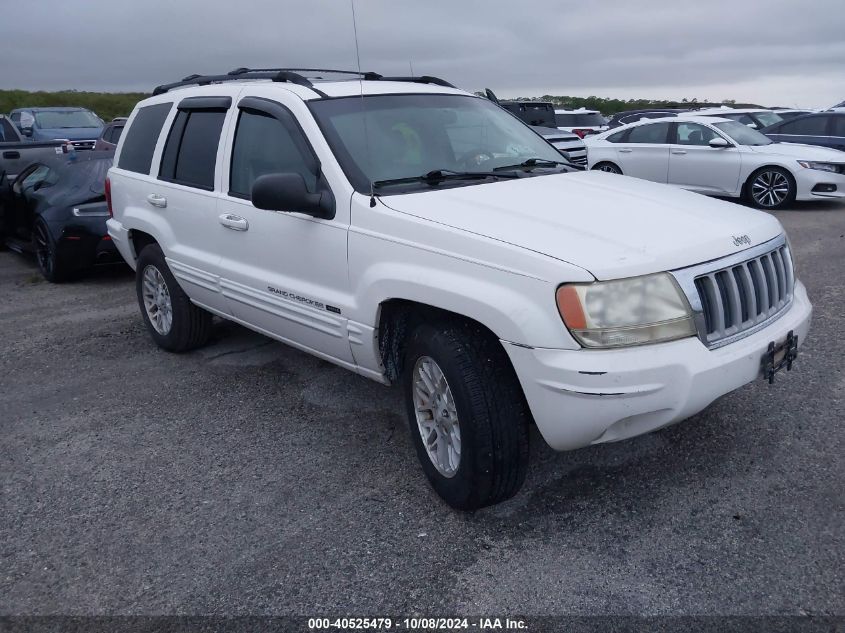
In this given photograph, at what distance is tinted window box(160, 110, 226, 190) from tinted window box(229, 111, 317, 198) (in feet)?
0.78

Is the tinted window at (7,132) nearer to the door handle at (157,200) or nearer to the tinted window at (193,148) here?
the door handle at (157,200)

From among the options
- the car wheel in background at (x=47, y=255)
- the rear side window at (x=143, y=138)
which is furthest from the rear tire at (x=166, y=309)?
the car wheel in background at (x=47, y=255)

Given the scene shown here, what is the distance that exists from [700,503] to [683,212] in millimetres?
1305

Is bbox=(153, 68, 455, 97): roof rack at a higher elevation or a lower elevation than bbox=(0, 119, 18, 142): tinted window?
higher

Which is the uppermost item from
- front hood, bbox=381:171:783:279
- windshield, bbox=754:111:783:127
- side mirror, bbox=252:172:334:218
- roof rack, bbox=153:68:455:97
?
roof rack, bbox=153:68:455:97

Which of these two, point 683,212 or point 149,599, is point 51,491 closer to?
point 149,599

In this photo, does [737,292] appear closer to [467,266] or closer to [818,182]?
[467,266]

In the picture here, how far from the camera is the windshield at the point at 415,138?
12.7 feet

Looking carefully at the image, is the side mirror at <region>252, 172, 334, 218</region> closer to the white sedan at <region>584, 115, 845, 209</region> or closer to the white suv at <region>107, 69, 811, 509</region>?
the white suv at <region>107, 69, 811, 509</region>

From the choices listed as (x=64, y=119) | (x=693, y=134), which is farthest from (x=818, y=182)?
(x=64, y=119)

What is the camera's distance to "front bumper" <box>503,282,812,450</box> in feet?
9.34

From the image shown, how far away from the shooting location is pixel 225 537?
3.33 meters

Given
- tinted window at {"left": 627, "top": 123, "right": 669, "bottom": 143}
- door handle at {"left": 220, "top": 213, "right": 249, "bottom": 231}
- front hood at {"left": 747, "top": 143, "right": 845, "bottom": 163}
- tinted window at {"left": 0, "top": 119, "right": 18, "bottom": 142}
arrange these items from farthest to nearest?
tinted window at {"left": 0, "top": 119, "right": 18, "bottom": 142} < tinted window at {"left": 627, "top": 123, "right": 669, "bottom": 143} < front hood at {"left": 747, "top": 143, "right": 845, "bottom": 163} < door handle at {"left": 220, "top": 213, "right": 249, "bottom": 231}

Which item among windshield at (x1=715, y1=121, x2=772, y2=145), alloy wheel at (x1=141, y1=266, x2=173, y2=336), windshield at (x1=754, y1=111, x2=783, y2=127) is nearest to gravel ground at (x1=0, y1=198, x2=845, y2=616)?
alloy wheel at (x1=141, y1=266, x2=173, y2=336)
